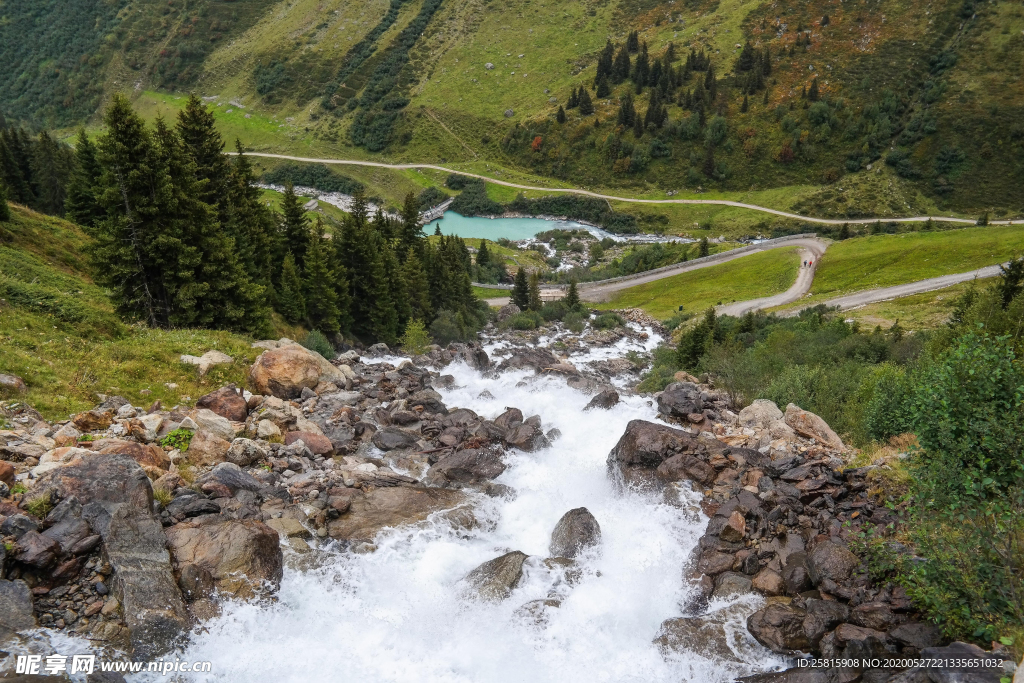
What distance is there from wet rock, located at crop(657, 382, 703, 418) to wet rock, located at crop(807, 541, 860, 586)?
42.0 feet

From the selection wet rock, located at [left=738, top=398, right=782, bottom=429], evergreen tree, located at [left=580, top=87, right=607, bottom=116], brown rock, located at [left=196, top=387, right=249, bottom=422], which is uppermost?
evergreen tree, located at [left=580, top=87, right=607, bottom=116]

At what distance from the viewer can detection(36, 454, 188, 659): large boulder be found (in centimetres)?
1215

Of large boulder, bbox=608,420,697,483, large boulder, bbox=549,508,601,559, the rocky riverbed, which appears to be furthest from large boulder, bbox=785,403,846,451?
large boulder, bbox=549,508,601,559

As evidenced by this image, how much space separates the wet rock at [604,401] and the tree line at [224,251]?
22628mm

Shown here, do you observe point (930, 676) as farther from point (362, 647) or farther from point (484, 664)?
point (362, 647)

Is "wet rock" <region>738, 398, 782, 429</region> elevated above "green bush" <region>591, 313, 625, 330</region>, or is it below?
above

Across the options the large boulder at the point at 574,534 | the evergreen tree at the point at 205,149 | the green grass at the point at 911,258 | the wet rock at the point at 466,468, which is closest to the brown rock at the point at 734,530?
the large boulder at the point at 574,534

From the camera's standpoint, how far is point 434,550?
17.4m

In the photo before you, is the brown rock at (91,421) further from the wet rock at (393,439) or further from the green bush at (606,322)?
the green bush at (606,322)

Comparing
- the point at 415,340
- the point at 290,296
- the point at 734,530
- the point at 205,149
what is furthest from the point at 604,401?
the point at 205,149

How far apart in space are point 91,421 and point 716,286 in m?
90.7

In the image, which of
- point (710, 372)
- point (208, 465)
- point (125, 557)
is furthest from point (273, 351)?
point (710, 372)

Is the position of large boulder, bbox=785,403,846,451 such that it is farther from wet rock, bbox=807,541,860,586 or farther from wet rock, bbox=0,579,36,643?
wet rock, bbox=0,579,36,643

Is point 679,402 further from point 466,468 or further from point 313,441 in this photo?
Result: point 313,441
